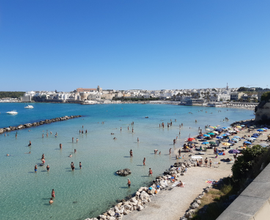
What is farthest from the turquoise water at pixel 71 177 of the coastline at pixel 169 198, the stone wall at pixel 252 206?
the stone wall at pixel 252 206

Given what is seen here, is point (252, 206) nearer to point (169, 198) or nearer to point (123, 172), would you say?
point (169, 198)

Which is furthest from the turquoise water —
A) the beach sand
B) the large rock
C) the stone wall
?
the stone wall

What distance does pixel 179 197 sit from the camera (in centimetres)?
1013

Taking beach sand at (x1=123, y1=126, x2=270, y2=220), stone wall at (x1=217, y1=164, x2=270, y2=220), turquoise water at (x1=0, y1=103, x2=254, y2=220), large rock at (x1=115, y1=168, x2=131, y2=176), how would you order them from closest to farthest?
stone wall at (x1=217, y1=164, x2=270, y2=220)
beach sand at (x1=123, y1=126, x2=270, y2=220)
turquoise water at (x1=0, y1=103, x2=254, y2=220)
large rock at (x1=115, y1=168, x2=131, y2=176)

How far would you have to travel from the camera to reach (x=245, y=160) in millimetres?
9125

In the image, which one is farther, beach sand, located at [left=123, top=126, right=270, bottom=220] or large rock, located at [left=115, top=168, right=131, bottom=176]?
large rock, located at [left=115, top=168, right=131, bottom=176]

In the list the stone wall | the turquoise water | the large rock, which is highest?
the stone wall

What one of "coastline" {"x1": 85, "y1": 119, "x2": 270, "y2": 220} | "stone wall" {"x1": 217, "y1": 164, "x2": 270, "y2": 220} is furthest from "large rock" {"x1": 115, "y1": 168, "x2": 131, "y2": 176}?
"stone wall" {"x1": 217, "y1": 164, "x2": 270, "y2": 220}

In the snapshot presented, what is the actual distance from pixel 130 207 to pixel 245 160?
5732mm

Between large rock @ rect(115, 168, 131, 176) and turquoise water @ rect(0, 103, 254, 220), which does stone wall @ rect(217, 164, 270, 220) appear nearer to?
turquoise water @ rect(0, 103, 254, 220)

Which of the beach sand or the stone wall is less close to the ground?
the stone wall

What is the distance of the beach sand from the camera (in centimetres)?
872

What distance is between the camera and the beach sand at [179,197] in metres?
8.72

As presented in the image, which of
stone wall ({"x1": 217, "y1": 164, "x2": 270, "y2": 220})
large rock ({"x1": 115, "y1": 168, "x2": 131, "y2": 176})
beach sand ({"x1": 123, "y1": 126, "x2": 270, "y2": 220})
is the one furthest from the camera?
large rock ({"x1": 115, "y1": 168, "x2": 131, "y2": 176})
